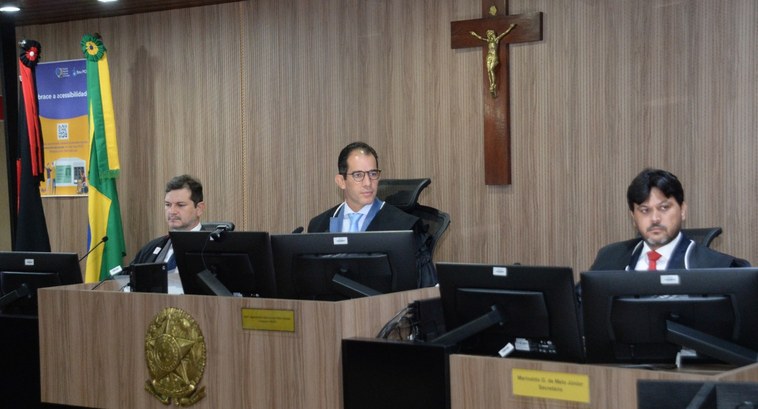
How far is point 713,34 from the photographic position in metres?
5.19

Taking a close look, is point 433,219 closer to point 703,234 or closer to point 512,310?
point 703,234

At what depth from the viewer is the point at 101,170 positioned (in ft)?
22.9

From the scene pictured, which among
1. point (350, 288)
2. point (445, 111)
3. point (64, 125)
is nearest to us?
point (350, 288)

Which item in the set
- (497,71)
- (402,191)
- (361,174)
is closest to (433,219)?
(402,191)

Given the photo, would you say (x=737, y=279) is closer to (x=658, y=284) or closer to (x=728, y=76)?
(x=658, y=284)

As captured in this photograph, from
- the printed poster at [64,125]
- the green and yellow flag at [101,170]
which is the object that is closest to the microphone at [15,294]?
the green and yellow flag at [101,170]

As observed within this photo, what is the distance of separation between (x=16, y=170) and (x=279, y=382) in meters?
5.04

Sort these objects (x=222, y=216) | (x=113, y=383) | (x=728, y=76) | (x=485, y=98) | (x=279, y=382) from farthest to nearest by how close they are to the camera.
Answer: (x=222, y=216), (x=485, y=98), (x=728, y=76), (x=113, y=383), (x=279, y=382)

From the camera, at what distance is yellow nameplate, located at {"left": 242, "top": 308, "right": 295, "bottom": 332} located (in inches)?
138

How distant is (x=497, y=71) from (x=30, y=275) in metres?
2.75

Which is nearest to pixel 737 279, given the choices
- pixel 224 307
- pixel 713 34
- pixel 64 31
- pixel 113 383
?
pixel 224 307

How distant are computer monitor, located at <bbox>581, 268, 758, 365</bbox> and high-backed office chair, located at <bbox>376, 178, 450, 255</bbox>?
77.1 inches

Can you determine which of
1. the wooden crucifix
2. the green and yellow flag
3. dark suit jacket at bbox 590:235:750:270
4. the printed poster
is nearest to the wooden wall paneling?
the wooden crucifix

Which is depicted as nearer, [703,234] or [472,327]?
[472,327]
